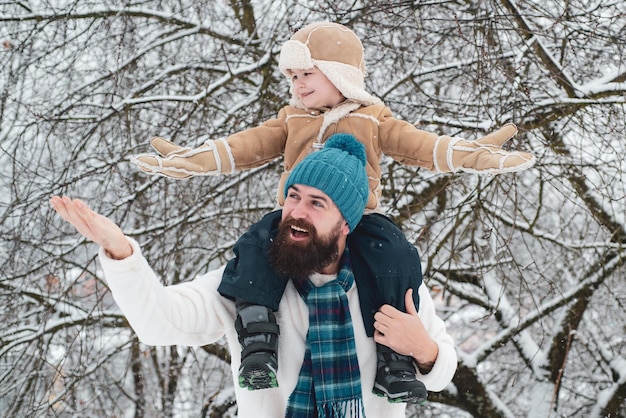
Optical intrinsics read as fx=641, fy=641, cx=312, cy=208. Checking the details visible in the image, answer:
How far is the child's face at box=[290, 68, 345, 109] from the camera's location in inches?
66.4

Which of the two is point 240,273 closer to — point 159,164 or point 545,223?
point 159,164

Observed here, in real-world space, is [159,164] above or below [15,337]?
below

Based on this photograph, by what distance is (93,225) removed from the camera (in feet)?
4.43

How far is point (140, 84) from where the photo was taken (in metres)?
4.28

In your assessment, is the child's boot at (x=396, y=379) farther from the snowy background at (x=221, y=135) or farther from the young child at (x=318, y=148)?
the snowy background at (x=221, y=135)

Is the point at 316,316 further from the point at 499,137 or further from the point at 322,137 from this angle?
the point at 499,137

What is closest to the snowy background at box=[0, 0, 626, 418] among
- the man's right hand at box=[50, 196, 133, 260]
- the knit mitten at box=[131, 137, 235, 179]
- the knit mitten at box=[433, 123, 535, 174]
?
the knit mitten at box=[433, 123, 535, 174]

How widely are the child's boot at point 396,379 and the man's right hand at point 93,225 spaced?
744mm

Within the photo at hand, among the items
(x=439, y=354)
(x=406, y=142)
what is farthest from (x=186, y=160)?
(x=439, y=354)

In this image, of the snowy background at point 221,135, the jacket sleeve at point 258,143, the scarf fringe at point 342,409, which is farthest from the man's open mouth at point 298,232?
the snowy background at point 221,135

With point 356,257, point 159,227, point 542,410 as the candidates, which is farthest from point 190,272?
point 356,257

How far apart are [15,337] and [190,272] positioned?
49.0 inches

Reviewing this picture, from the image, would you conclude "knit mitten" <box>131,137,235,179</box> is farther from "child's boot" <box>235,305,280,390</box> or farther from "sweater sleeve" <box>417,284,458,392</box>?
"sweater sleeve" <box>417,284,458,392</box>

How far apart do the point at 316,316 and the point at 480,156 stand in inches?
23.6
